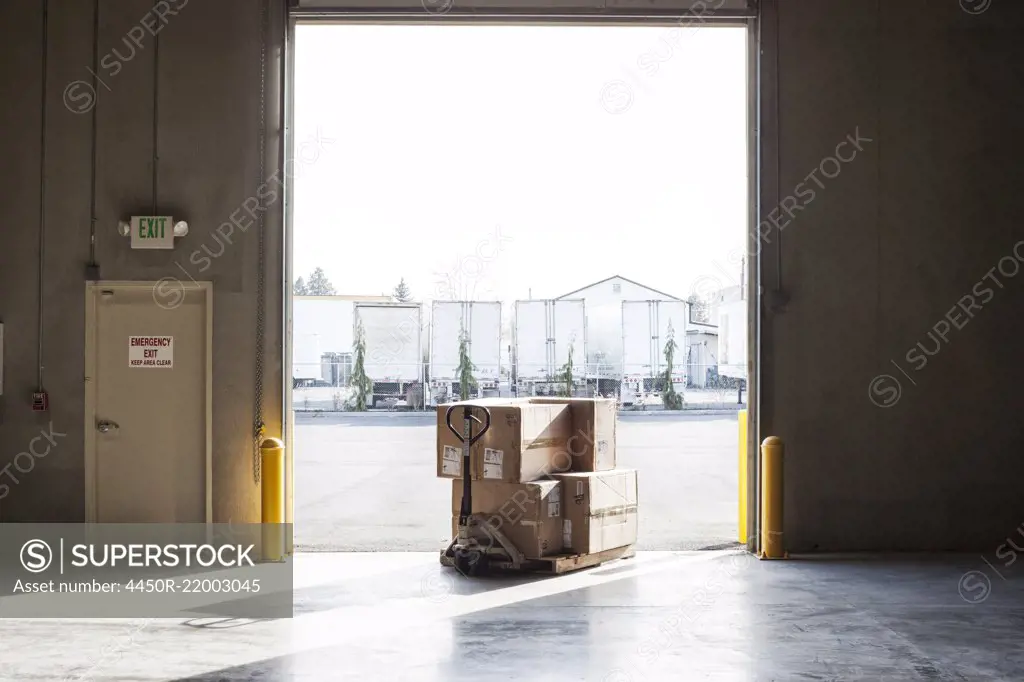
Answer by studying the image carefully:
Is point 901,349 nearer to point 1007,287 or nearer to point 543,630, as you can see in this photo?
point 1007,287

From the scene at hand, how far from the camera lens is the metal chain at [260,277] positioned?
24.6 feet

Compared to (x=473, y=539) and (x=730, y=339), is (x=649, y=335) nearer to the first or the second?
(x=730, y=339)

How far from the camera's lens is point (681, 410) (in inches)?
859

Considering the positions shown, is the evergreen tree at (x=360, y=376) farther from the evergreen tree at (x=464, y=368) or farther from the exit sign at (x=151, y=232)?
the exit sign at (x=151, y=232)

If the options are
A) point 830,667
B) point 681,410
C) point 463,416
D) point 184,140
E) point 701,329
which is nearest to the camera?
point 830,667

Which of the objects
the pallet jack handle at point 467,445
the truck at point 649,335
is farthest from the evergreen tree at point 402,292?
the pallet jack handle at point 467,445

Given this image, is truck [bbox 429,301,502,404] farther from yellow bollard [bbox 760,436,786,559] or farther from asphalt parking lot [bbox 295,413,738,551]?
yellow bollard [bbox 760,436,786,559]

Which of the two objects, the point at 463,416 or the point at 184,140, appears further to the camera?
the point at 184,140

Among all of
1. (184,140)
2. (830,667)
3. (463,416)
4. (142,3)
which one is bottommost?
(830,667)

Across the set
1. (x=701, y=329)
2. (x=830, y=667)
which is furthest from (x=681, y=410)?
(x=830, y=667)

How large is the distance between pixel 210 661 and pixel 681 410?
58.6ft

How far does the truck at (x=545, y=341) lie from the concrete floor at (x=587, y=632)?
10.9 m

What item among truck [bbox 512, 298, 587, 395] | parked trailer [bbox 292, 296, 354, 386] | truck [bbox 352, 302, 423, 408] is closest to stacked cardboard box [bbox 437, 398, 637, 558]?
truck [bbox 512, 298, 587, 395]

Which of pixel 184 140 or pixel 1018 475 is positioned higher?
pixel 184 140
